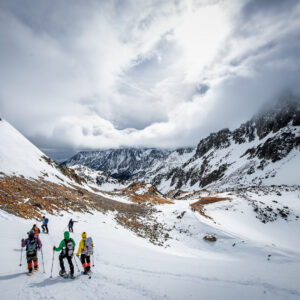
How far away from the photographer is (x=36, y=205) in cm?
1727

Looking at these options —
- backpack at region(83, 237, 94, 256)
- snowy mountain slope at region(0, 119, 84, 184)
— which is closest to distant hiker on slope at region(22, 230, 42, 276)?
backpack at region(83, 237, 94, 256)

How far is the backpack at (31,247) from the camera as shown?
290 inches

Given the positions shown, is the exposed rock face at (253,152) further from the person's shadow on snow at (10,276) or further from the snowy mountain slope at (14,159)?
the snowy mountain slope at (14,159)

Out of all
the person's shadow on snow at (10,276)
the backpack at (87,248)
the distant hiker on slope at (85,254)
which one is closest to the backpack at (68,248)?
the distant hiker on slope at (85,254)

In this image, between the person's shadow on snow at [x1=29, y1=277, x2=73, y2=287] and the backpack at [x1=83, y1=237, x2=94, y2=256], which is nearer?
the person's shadow on snow at [x1=29, y1=277, x2=73, y2=287]

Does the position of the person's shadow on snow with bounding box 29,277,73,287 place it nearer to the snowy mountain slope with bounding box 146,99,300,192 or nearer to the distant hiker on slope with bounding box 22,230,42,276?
the distant hiker on slope with bounding box 22,230,42,276

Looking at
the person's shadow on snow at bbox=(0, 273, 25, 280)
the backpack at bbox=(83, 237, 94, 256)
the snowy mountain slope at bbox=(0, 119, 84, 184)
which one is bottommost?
the person's shadow on snow at bbox=(0, 273, 25, 280)

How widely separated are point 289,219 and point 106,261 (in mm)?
29186

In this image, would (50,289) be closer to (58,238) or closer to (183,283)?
(183,283)

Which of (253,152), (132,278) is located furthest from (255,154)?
(132,278)

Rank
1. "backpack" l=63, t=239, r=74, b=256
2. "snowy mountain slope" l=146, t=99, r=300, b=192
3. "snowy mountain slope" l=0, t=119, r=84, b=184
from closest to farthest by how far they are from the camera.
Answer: "backpack" l=63, t=239, r=74, b=256 → "snowy mountain slope" l=0, t=119, r=84, b=184 → "snowy mountain slope" l=146, t=99, r=300, b=192

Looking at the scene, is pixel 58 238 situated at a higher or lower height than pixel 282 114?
lower

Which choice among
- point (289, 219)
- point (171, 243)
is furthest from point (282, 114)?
point (171, 243)

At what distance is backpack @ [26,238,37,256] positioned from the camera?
738 cm
